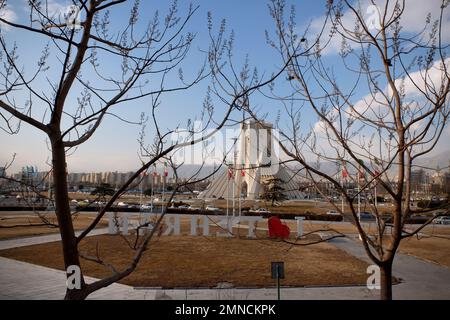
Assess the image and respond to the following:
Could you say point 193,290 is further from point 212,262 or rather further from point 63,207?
point 63,207

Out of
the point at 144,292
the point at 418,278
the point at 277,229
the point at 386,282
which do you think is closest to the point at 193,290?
the point at 144,292

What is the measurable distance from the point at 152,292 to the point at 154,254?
21.4 feet

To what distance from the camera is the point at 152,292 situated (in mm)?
11477

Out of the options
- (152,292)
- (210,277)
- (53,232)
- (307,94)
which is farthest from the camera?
(53,232)

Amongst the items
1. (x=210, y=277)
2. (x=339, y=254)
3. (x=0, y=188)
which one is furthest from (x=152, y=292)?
(x=339, y=254)

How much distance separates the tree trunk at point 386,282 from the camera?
3.52m

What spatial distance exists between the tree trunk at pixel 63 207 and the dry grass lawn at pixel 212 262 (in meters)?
8.11

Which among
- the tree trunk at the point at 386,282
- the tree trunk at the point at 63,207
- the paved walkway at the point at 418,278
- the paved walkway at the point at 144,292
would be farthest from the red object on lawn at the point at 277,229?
the paved walkway at the point at 418,278

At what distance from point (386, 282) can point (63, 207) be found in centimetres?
308

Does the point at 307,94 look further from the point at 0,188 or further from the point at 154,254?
the point at 154,254

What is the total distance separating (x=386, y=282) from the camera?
139 inches

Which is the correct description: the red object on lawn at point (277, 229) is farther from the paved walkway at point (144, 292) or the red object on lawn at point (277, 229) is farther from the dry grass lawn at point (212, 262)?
the paved walkway at point (144, 292)

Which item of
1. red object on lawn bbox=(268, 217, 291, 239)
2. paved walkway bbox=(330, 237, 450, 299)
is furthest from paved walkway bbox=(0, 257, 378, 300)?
red object on lawn bbox=(268, 217, 291, 239)
